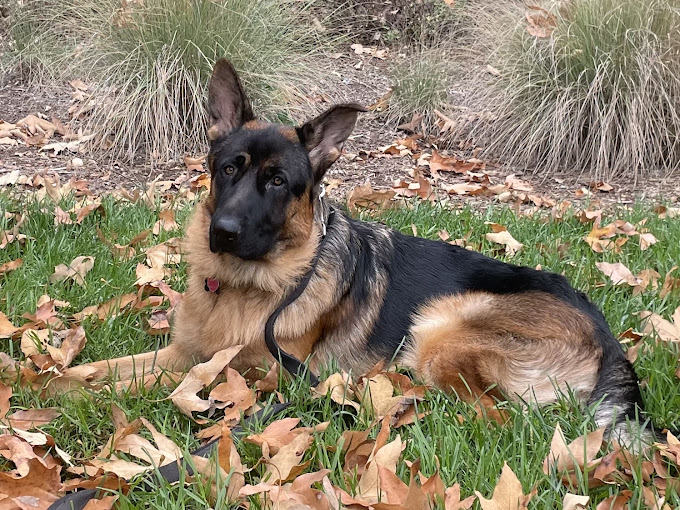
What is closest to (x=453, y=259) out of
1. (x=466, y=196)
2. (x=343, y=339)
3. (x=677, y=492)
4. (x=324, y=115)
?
(x=343, y=339)

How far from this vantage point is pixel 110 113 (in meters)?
6.98

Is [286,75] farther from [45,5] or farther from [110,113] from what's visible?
[45,5]

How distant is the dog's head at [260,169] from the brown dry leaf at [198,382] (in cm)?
46

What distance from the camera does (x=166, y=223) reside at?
4668 mm

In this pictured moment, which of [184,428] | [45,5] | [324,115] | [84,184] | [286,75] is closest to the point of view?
[184,428]

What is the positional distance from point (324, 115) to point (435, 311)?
43.5 inches

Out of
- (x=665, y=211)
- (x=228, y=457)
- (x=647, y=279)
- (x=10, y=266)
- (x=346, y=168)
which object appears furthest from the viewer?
(x=346, y=168)

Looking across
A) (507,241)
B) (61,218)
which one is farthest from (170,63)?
(507,241)

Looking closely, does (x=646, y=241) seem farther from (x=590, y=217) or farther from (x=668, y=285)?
(x=668, y=285)

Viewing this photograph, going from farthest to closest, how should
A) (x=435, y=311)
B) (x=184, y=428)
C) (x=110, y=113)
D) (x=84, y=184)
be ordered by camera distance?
(x=110, y=113) → (x=84, y=184) → (x=435, y=311) → (x=184, y=428)

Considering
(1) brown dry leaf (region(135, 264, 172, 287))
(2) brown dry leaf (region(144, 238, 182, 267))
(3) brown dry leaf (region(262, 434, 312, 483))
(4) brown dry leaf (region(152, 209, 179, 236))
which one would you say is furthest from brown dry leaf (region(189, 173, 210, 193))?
(3) brown dry leaf (region(262, 434, 312, 483))

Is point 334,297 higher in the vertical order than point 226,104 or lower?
lower

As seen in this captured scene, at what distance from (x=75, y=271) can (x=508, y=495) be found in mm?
2729

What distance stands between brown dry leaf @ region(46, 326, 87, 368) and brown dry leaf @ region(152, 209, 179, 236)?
1430 millimetres
